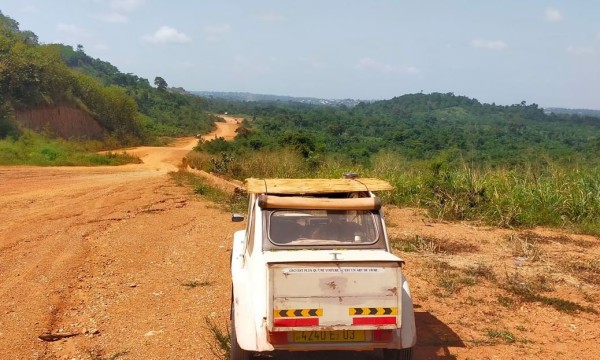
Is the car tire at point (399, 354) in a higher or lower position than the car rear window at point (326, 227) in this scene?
lower

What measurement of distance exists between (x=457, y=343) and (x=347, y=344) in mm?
1884

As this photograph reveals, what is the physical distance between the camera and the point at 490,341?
566 centimetres

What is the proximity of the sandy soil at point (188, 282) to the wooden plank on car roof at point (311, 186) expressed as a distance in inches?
57.9

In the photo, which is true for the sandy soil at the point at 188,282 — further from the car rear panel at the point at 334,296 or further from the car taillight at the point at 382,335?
the car rear panel at the point at 334,296

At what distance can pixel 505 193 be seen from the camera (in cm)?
1309

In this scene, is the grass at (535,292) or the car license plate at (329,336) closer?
the car license plate at (329,336)

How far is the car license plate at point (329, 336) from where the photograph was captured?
4141mm

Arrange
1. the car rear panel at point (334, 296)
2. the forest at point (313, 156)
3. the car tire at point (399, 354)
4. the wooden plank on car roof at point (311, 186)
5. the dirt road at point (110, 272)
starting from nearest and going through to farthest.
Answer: the car rear panel at point (334, 296), the car tire at point (399, 354), the wooden plank on car roof at point (311, 186), the dirt road at point (110, 272), the forest at point (313, 156)

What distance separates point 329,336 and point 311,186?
5.25 ft

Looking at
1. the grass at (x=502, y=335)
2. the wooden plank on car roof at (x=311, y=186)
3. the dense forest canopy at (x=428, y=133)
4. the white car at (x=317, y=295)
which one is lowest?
the dense forest canopy at (x=428, y=133)

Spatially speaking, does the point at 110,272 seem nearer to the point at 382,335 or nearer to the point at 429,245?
the point at 382,335

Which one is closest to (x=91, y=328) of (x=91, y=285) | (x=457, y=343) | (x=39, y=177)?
(x=91, y=285)

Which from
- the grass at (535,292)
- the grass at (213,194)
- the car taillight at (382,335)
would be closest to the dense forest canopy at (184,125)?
the grass at (213,194)

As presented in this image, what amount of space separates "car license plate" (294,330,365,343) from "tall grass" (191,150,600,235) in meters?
8.33
